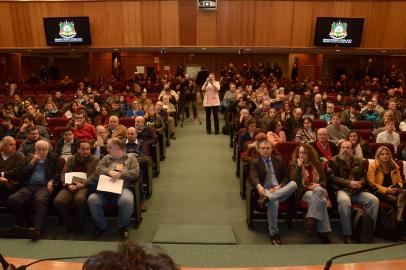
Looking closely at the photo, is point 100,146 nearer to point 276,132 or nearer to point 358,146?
point 276,132

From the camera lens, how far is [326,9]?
39.7ft

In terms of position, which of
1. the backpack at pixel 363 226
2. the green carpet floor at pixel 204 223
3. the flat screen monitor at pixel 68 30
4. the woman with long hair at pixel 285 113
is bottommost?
the green carpet floor at pixel 204 223

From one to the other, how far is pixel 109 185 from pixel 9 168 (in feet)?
4.45

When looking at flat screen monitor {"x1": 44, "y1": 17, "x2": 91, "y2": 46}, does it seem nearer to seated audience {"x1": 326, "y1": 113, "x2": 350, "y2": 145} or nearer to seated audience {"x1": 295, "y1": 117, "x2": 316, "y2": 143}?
seated audience {"x1": 295, "y1": 117, "x2": 316, "y2": 143}

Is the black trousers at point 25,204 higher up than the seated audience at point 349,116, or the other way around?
the seated audience at point 349,116

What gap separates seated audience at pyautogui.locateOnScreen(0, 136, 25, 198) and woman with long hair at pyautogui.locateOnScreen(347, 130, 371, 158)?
4.24 meters

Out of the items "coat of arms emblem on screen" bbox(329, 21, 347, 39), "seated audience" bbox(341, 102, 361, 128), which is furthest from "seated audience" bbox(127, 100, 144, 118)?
"coat of arms emblem on screen" bbox(329, 21, 347, 39)

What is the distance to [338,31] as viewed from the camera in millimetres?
12070

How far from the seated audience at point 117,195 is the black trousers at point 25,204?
0.53m

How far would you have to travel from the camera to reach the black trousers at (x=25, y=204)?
14.4 feet

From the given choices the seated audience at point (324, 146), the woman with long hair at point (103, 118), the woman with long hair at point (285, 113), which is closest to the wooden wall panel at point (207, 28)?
the woman with long hair at point (285, 113)

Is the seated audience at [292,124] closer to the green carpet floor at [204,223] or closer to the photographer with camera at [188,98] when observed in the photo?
the green carpet floor at [204,223]

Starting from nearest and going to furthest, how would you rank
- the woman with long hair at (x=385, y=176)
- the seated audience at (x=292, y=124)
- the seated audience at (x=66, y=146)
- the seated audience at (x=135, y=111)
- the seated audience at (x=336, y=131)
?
1. the woman with long hair at (x=385, y=176)
2. the seated audience at (x=66, y=146)
3. the seated audience at (x=336, y=131)
4. the seated audience at (x=292, y=124)
5. the seated audience at (x=135, y=111)

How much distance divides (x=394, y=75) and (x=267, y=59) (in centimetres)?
585
